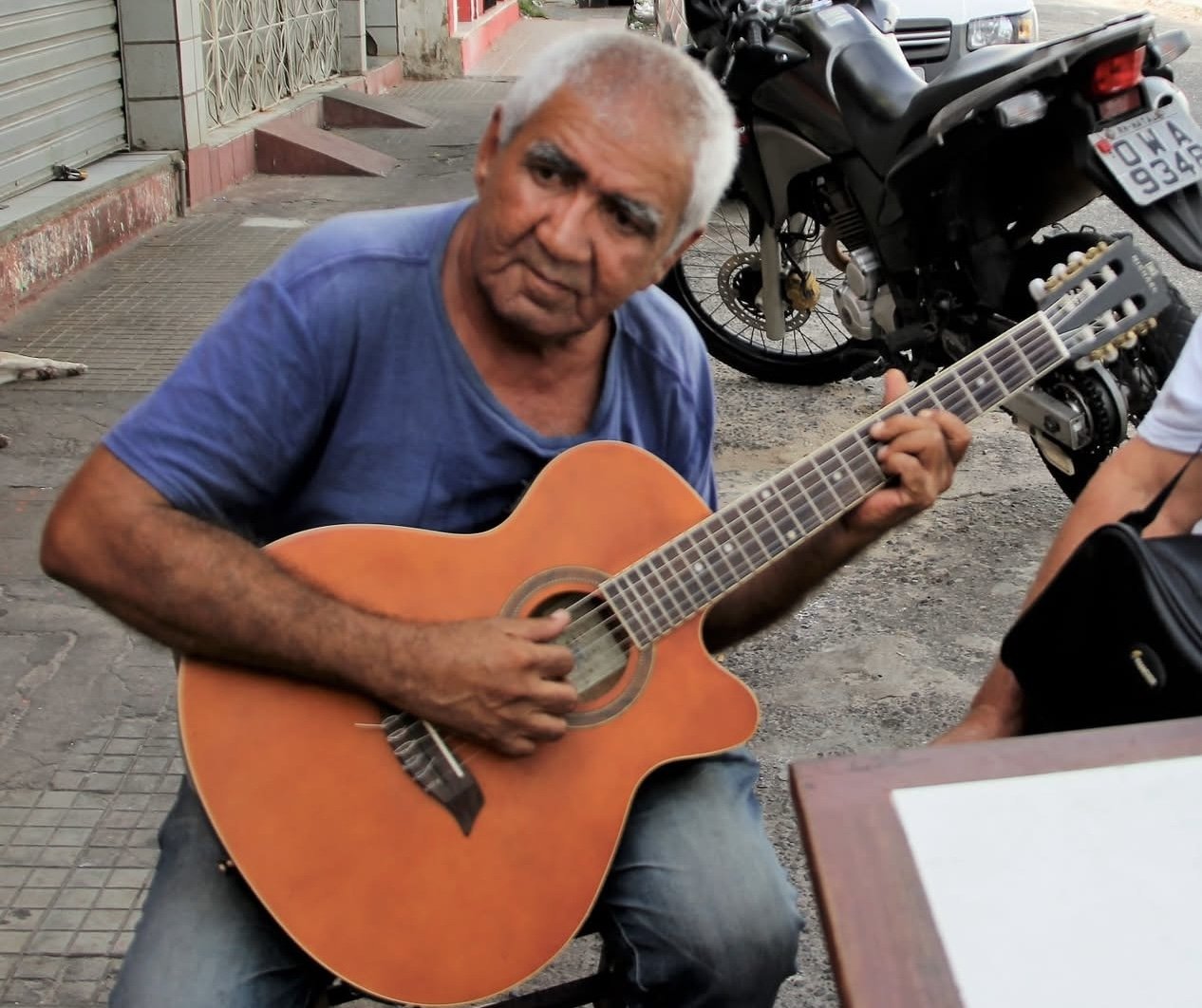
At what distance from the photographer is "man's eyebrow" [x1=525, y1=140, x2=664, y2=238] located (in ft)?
5.90

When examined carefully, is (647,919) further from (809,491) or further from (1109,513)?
(1109,513)

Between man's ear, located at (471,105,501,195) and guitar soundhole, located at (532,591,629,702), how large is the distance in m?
0.56

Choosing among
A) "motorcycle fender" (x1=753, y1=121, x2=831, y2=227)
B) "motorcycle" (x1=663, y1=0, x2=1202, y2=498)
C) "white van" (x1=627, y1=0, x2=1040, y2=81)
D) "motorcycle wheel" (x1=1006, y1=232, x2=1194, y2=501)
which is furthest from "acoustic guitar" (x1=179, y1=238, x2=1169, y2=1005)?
"white van" (x1=627, y1=0, x2=1040, y2=81)

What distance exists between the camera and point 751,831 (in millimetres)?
1854

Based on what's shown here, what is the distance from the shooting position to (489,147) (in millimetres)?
1911

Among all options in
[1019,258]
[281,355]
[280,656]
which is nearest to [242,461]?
[281,355]

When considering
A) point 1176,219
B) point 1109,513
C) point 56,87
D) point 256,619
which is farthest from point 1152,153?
point 56,87

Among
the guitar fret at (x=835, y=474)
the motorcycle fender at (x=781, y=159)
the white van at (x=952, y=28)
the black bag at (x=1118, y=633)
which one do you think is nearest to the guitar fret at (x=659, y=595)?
the guitar fret at (x=835, y=474)

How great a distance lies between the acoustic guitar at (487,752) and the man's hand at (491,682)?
4 centimetres

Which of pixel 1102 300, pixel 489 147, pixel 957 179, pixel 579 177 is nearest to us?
pixel 579 177

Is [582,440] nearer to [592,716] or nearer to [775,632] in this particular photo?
[592,716]

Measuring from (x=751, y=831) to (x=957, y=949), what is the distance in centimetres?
76

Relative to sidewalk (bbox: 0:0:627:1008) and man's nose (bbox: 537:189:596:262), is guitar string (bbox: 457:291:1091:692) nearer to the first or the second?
man's nose (bbox: 537:189:596:262)

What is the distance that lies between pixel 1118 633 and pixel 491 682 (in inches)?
31.2
